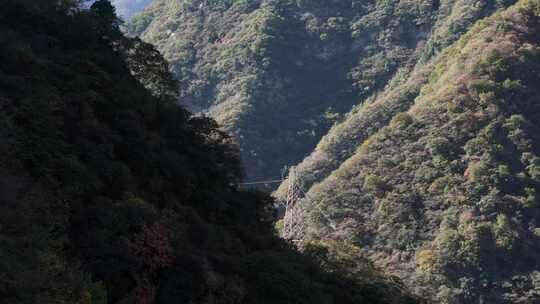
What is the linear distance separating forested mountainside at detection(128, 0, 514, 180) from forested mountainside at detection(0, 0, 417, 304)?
52.2 meters

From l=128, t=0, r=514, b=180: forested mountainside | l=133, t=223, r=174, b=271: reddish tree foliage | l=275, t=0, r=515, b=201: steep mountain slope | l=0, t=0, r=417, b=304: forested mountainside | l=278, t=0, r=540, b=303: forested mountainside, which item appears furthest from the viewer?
l=128, t=0, r=514, b=180: forested mountainside

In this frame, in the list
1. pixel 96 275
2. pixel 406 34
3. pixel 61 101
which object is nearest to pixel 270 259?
pixel 96 275

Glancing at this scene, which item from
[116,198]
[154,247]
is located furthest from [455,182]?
[154,247]

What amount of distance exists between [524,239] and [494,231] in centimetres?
200

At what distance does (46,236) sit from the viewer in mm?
12812

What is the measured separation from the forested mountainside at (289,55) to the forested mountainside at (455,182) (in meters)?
16.2

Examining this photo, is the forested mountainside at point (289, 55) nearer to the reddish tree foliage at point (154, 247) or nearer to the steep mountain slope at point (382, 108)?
the steep mountain slope at point (382, 108)

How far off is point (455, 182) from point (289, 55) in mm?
50326

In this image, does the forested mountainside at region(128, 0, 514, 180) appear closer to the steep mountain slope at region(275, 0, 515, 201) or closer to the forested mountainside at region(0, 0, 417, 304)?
the steep mountain slope at region(275, 0, 515, 201)

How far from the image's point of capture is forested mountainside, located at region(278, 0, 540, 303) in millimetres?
41625

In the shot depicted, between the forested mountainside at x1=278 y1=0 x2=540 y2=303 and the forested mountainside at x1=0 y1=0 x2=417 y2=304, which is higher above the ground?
the forested mountainside at x1=278 y1=0 x2=540 y2=303

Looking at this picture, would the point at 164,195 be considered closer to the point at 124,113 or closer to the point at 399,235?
the point at 124,113

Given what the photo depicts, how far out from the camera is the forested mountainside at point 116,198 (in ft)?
42.6

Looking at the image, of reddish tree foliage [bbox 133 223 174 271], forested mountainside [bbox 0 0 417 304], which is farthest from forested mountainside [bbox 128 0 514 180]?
reddish tree foliage [bbox 133 223 174 271]
